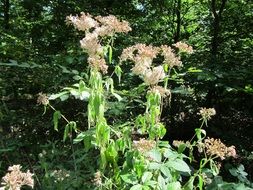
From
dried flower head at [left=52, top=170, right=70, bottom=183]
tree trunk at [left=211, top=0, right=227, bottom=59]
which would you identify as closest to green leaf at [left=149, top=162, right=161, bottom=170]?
dried flower head at [left=52, top=170, right=70, bottom=183]

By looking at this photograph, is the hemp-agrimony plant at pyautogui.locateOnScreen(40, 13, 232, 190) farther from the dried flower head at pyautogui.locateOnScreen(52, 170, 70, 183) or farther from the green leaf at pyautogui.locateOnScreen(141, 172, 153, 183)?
the dried flower head at pyautogui.locateOnScreen(52, 170, 70, 183)

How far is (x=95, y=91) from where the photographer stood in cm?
189

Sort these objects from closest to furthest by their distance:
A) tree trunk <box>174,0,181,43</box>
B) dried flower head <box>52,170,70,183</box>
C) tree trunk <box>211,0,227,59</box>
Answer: dried flower head <box>52,170,70,183</box> < tree trunk <box>211,0,227,59</box> < tree trunk <box>174,0,181,43</box>

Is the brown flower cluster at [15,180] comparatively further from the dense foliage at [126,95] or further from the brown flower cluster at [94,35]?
the brown flower cluster at [94,35]

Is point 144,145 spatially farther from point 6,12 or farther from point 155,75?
point 6,12

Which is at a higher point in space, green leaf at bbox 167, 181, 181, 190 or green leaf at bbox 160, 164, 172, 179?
green leaf at bbox 160, 164, 172, 179

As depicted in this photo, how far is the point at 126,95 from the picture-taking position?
2639 mm

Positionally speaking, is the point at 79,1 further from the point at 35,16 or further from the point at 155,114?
the point at 155,114

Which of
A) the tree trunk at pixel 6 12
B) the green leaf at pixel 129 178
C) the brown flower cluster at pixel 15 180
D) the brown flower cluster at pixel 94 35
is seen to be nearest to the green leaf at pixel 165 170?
the green leaf at pixel 129 178

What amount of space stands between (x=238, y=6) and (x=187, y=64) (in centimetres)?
176

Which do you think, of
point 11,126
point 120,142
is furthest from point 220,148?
point 11,126

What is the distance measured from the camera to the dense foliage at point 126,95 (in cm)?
192

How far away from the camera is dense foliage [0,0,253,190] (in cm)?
192

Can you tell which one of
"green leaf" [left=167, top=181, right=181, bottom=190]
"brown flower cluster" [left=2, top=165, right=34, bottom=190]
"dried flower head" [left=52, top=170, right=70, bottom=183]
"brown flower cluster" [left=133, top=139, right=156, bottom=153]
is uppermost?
"brown flower cluster" [left=2, top=165, right=34, bottom=190]
